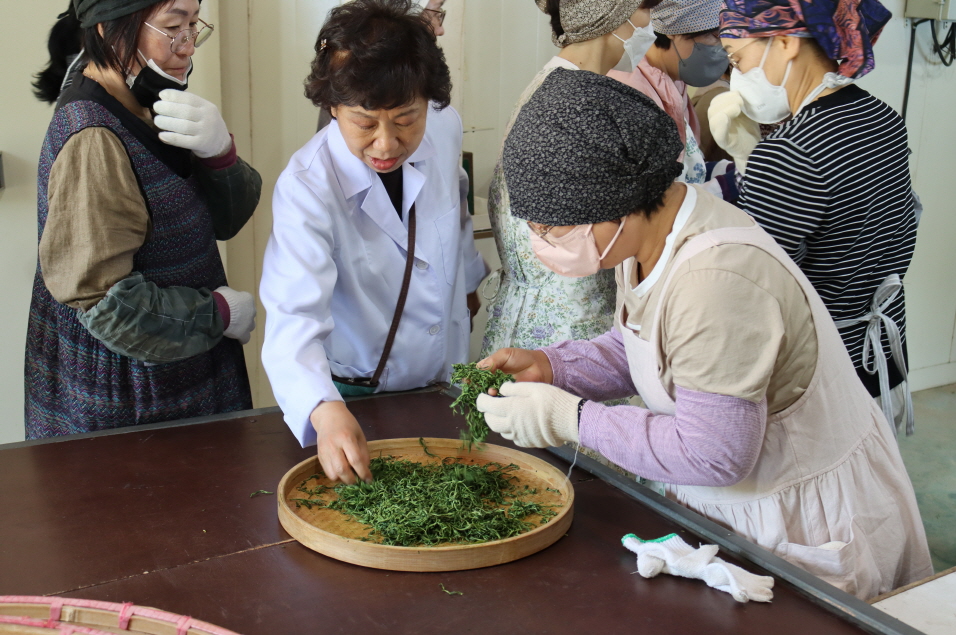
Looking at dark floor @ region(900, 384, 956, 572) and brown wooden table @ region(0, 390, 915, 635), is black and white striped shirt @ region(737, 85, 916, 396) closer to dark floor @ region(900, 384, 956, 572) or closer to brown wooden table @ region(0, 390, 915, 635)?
brown wooden table @ region(0, 390, 915, 635)

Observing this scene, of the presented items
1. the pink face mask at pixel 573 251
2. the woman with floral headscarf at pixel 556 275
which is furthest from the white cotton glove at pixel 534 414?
the woman with floral headscarf at pixel 556 275

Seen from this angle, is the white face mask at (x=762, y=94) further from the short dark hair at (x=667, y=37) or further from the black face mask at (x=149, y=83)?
the black face mask at (x=149, y=83)

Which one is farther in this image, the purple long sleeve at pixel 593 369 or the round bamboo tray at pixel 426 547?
the purple long sleeve at pixel 593 369

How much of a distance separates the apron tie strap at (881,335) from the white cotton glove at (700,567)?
937 millimetres

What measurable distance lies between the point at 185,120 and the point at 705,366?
1434 millimetres

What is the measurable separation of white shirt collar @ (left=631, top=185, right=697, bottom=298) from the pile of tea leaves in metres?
0.45

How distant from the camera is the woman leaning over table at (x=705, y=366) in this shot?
51.3 inches

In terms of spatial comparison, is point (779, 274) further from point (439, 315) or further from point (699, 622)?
point (439, 315)

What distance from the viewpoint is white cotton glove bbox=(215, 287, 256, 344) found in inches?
84.8

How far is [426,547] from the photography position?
134cm

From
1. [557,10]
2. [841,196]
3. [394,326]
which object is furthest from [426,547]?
[557,10]

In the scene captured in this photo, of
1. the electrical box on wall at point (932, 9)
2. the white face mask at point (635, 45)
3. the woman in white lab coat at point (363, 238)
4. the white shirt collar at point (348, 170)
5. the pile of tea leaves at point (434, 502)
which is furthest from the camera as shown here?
the electrical box on wall at point (932, 9)

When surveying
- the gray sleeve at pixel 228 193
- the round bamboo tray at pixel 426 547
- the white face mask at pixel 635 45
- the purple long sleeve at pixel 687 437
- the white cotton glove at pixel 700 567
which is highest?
the white face mask at pixel 635 45

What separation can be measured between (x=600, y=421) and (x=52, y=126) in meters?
1.43
